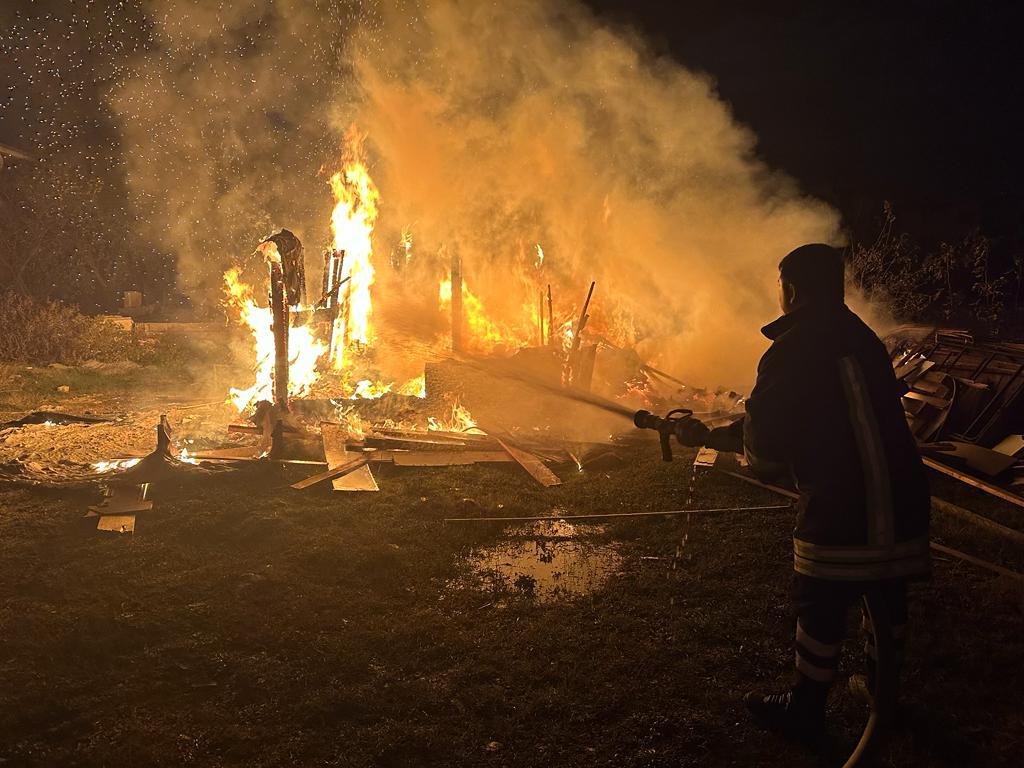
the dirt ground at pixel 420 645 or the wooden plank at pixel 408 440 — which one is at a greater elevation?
the wooden plank at pixel 408 440

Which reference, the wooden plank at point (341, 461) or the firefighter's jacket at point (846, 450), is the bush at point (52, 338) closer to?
the wooden plank at point (341, 461)

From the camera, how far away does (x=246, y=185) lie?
25.0 metres

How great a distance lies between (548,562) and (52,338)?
14.3 m

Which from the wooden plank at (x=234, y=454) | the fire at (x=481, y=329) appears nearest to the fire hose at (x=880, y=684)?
the wooden plank at (x=234, y=454)

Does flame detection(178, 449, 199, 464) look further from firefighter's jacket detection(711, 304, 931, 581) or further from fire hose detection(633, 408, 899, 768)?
fire hose detection(633, 408, 899, 768)

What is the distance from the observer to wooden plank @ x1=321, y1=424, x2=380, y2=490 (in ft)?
25.3

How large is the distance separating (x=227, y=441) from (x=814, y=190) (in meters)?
27.1

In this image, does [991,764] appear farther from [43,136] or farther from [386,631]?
[43,136]

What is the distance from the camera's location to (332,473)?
7965 millimetres

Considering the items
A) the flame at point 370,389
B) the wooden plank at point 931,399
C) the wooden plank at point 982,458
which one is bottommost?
the wooden plank at point 982,458

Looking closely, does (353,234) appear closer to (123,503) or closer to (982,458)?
(123,503)

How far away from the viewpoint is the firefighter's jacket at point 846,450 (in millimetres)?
3088

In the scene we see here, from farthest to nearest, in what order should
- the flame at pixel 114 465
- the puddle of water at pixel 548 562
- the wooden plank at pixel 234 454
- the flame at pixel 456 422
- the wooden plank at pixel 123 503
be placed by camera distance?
the flame at pixel 456 422 → the wooden plank at pixel 234 454 → the flame at pixel 114 465 → the wooden plank at pixel 123 503 → the puddle of water at pixel 548 562

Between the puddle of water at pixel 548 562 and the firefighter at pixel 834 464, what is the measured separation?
2376 mm
